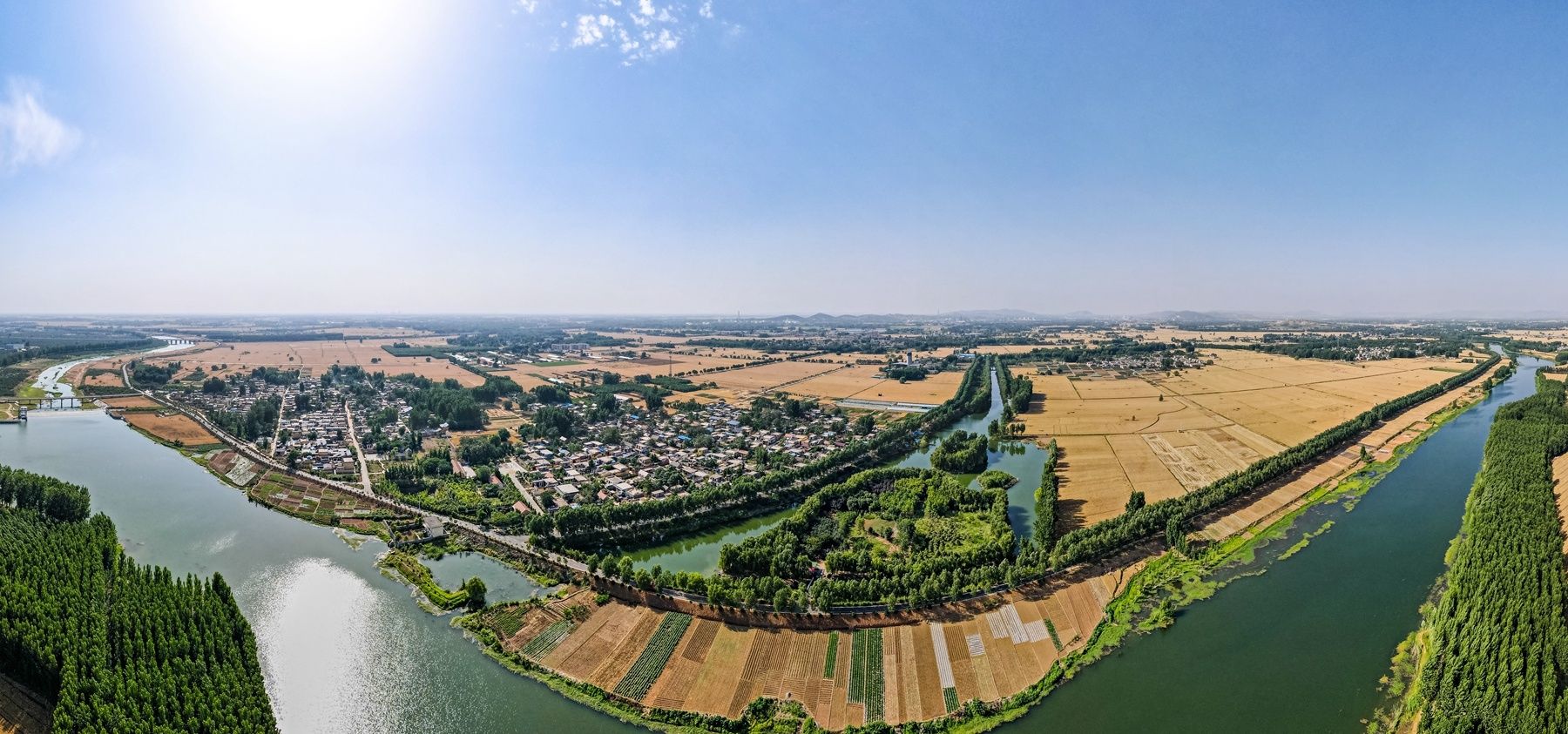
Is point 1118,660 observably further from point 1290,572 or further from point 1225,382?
point 1225,382

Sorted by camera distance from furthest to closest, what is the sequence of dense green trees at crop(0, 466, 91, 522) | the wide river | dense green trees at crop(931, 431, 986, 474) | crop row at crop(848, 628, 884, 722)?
dense green trees at crop(931, 431, 986, 474), dense green trees at crop(0, 466, 91, 522), crop row at crop(848, 628, 884, 722), the wide river

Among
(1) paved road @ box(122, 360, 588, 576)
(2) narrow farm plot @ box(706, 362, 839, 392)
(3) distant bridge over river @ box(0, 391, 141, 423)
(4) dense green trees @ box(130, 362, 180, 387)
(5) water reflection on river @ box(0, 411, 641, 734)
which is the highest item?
A: (4) dense green trees @ box(130, 362, 180, 387)

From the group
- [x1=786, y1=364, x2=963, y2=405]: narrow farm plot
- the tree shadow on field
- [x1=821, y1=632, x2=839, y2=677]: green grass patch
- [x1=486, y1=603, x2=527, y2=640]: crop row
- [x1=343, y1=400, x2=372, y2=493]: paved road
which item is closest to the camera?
[x1=821, y1=632, x2=839, y2=677]: green grass patch

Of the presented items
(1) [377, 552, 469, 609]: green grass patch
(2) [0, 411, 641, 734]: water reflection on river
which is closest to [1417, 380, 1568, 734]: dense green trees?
(2) [0, 411, 641, 734]: water reflection on river

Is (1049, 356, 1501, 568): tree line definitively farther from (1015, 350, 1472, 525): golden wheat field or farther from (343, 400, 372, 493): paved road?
(343, 400, 372, 493): paved road

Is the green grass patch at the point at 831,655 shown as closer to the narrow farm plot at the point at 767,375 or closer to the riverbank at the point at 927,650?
the riverbank at the point at 927,650

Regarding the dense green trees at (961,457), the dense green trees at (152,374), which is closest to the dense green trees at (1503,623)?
the dense green trees at (961,457)
